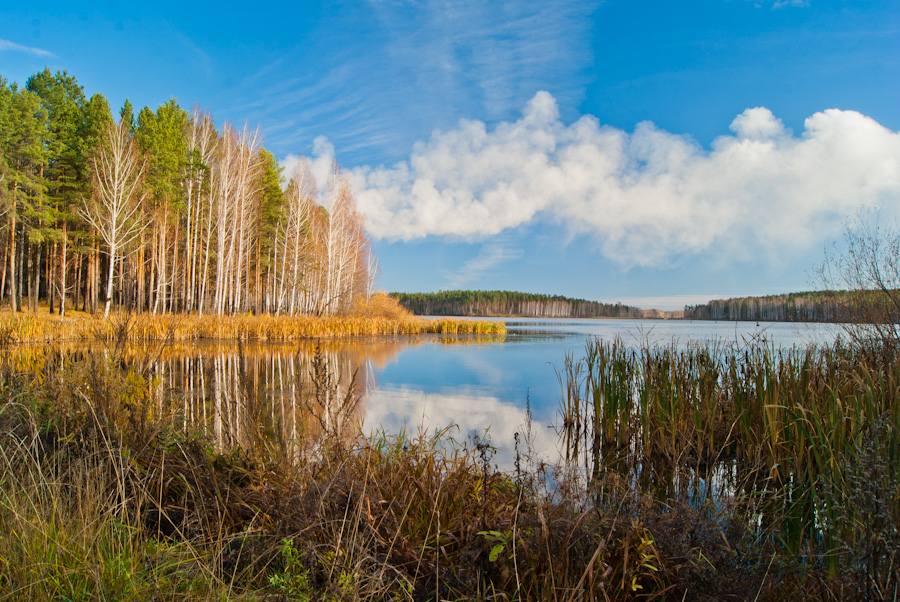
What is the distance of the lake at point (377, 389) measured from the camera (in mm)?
4762

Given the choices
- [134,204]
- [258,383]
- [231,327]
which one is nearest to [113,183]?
[134,204]

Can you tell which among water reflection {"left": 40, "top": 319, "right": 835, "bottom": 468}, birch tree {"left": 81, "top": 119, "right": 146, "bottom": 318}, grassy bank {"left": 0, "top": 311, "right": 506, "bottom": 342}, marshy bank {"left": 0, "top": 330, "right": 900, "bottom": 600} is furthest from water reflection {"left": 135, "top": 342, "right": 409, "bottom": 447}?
birch tree {"left": 81, "top": 119, "right": 146, "bottom": 318}

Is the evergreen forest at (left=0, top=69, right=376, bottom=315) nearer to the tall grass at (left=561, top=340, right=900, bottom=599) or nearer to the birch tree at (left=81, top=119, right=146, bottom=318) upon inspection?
the birch tree at (left=81, top=119, right=146, bottom=318)

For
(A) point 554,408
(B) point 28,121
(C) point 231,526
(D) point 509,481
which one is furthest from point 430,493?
(B) point 28,121

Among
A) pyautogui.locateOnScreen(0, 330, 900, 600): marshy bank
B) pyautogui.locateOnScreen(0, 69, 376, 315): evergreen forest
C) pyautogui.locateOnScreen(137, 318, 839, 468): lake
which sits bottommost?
pyautogui.locateOnScreen(137, 318, 839, 468): lake

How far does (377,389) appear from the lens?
992 cm

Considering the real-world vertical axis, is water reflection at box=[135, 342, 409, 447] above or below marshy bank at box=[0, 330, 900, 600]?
below

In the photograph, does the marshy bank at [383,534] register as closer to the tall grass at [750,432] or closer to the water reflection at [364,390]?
the tall grass at [750,432]

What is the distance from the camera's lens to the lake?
15.6 ft

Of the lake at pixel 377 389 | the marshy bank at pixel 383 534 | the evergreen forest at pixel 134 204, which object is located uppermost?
the evergreen forest at pixel 134 204

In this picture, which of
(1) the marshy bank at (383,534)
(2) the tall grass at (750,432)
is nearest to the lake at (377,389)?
(1) the marshy bank at (383,534)

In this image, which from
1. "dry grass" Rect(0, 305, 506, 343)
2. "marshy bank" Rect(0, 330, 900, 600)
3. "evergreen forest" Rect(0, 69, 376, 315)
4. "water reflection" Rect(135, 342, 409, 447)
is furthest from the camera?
"evergreen forest" Rect(0, 69, 376, 315)

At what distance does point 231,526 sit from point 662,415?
4828 millimetres

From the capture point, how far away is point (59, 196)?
27.0 metres
